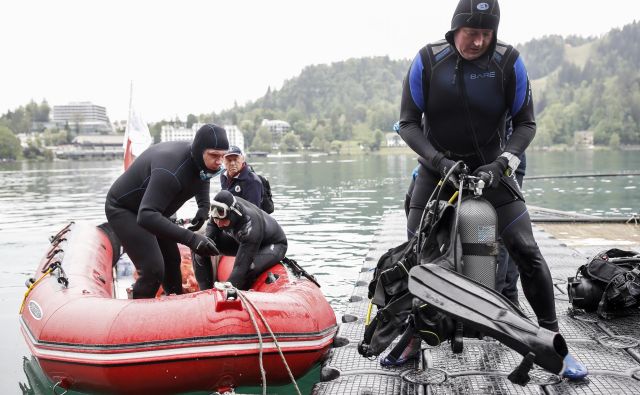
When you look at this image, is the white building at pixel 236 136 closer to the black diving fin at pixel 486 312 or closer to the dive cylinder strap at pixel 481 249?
the dive cylinder strap at pixel 481 249

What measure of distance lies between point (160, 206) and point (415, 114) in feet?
7.95

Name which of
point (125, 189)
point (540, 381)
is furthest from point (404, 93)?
point (125, 189)

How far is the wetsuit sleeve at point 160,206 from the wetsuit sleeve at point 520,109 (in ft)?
8.98

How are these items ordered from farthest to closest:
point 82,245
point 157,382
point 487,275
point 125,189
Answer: point 82,245
point 125,189
point 157,382
point 487,275

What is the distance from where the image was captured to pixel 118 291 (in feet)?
23.2

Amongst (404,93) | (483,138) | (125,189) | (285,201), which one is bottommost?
(285,201)

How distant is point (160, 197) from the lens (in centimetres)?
518

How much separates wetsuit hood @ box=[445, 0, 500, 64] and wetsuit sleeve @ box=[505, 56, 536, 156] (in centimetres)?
34

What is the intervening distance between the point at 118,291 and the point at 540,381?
16.3 ft

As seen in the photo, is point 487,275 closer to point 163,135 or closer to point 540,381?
point 540,381

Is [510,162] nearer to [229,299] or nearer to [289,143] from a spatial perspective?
[229,299]

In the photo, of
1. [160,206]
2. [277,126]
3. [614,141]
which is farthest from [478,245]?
[277,126]

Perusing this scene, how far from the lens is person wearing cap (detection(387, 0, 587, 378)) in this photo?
360 cm

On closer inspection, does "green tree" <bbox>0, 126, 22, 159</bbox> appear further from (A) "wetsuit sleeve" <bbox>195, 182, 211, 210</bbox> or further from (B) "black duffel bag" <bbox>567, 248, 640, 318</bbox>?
(B) "black duffel bag" <bbox>567, 248, 640, 318</bbox>
